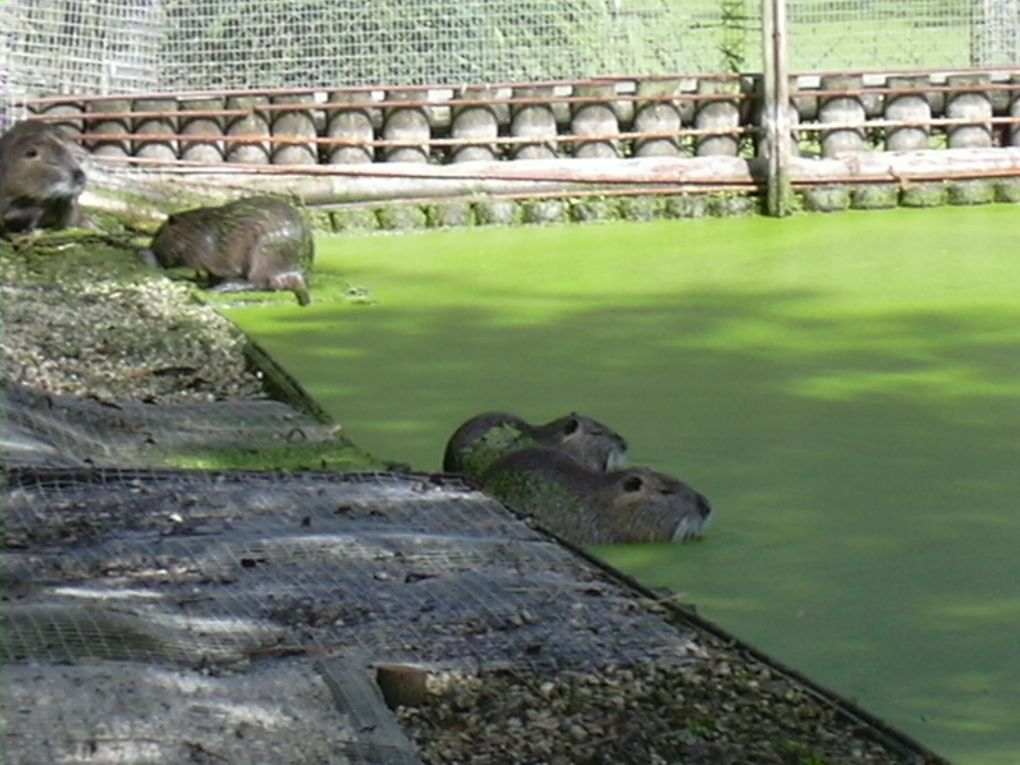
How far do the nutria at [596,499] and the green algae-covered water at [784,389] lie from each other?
66mm

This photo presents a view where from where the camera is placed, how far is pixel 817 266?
439 inches

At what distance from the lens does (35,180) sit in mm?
11094

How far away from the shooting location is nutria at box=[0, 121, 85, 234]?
1112 centimetres

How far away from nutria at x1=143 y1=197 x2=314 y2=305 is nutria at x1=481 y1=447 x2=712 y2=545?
410 cm

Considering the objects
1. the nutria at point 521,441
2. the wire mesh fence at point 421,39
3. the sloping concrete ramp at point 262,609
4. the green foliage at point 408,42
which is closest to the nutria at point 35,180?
the wire mesh fence at point 421,39

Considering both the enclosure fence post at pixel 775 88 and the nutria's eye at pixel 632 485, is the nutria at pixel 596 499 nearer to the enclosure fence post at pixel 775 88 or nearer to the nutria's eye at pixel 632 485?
the nutria's eye at pixel 632 485

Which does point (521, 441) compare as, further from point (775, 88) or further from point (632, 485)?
point (775, 88)

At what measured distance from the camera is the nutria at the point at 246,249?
34.4ft

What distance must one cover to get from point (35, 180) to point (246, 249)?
126 cm

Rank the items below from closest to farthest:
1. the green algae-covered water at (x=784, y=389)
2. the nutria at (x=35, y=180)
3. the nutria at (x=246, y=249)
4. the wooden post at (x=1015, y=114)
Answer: the green algae-covered water at (x=784, y=389)
the nutria at (x=246, y=249)
the nutria at (x=35, y=180)
the wooden post at (x=1015, y=114)

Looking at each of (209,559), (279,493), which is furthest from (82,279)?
(209,559)

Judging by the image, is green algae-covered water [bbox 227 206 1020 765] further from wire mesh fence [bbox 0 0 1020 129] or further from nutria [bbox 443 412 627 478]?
wire mesh fence [bbox 0 0 1020 129]

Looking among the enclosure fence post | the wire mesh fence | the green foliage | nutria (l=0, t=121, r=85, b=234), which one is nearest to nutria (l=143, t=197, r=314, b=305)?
nutria (l=0, t=121, r=85, b=234)

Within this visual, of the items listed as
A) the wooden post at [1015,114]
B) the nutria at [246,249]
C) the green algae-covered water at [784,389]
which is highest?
the wooden post at [1015,114]
